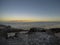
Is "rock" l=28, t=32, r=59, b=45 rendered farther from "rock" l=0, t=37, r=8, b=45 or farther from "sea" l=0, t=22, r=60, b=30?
"rock" l=0, t=37, r=8, b=45

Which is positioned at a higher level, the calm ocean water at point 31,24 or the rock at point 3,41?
the calm ocean water at point 31,24

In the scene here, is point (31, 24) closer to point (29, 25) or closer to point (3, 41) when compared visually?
point (29, 25)

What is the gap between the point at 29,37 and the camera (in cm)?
171

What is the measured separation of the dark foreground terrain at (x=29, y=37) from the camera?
1700mm

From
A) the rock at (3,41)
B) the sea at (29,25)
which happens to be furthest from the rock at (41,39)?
the rock at (3,41)

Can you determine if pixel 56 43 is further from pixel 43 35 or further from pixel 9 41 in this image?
pixel 9 41

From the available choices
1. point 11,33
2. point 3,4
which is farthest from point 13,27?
point 3,4

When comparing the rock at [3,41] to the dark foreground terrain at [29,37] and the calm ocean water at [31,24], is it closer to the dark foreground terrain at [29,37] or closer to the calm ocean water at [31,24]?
the dark foreground terrain at [29,37]

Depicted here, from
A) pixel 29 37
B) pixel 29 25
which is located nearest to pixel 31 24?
pixel 29 25

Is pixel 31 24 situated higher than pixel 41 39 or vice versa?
pixel 31 24

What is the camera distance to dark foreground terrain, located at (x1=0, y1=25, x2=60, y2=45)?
1.70m

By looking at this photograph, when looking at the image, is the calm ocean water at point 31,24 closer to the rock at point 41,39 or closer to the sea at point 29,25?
the sea at point 29,25

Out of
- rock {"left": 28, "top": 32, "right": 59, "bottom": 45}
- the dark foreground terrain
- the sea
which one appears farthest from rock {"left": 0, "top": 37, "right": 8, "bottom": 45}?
rock {"left": 28, "top": 32, "right": 59, "bottom": 45}

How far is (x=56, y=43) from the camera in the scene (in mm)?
1708
